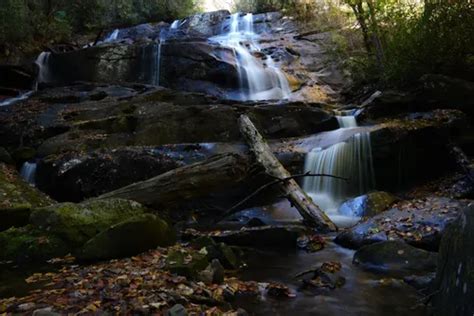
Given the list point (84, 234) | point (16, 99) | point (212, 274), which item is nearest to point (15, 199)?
point (84, 234)

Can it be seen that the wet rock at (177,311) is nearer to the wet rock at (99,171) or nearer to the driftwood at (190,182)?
the driftwood at (190,182)

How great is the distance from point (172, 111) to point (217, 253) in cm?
803

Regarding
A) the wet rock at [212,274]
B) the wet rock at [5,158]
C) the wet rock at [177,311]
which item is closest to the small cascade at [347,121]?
the wet rock at [212,274]

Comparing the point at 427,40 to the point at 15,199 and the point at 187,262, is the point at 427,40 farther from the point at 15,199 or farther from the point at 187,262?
the point at 15,199

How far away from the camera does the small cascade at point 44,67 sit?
19406mm

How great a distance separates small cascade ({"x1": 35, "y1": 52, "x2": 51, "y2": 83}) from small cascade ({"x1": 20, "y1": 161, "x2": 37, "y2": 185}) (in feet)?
29.0

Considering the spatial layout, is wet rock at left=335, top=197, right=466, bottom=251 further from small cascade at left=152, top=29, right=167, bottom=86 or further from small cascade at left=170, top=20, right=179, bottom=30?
small cascade at left=170, top=20, right=179, bottom=30

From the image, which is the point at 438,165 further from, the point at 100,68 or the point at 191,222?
the point at 100,68

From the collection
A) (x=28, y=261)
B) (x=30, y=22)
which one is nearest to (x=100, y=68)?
(x=30, y=22)

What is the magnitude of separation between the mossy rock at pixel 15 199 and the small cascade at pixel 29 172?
352 millimetres

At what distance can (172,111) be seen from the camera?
13.5 meters

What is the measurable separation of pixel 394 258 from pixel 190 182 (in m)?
3.72

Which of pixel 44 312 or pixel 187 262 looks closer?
pixel 44 312

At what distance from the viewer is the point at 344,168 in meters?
11.1
